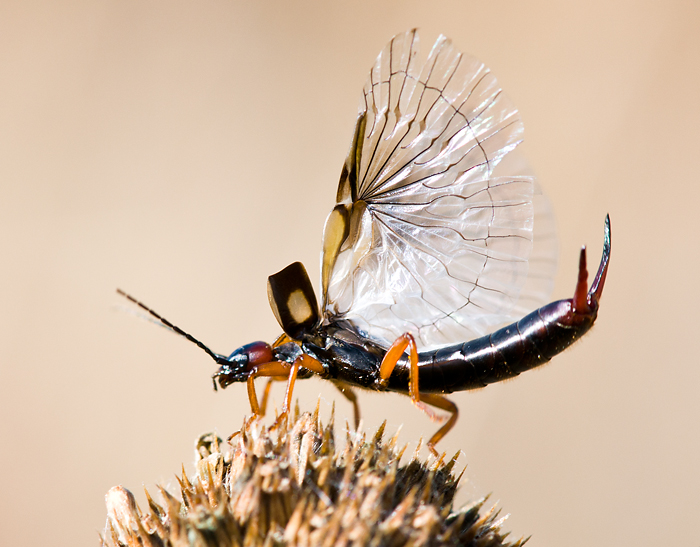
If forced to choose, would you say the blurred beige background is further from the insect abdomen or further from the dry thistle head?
the dry thistle head

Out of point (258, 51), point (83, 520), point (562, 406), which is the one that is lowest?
point (562, 406)

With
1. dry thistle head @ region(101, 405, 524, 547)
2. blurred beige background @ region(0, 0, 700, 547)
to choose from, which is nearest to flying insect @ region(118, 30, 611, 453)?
dry thistle head @ region(101, 405, 524, 547)

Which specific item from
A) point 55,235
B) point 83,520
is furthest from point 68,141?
point 83,520

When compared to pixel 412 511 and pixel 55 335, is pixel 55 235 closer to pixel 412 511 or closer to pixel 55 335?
pixel 55 335

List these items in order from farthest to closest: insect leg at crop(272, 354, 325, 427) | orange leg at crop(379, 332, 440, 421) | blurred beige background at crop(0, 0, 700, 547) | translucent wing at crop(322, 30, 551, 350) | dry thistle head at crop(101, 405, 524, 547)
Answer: blurred beige background at crop(0, 0, 700, 547) < orange leg at crop(379, 332, 440, 421) < translucent wing at crop(322, 30, 551, 350) < insect leg at crop(272, 354, 325, 427) < dry thistle head at crop(101, 405, 524, 547)

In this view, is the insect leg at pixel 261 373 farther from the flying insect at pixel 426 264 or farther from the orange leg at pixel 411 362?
the orange leg at pixel 411 362

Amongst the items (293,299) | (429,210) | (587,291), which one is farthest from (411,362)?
(587,291)

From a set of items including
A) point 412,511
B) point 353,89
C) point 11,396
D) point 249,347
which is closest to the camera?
point 412,511
